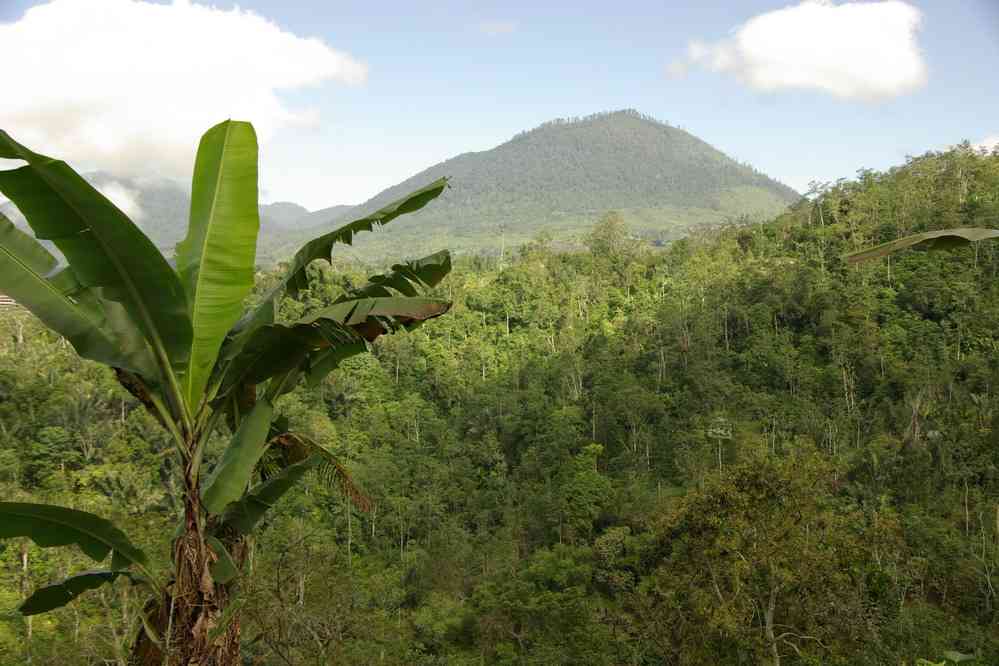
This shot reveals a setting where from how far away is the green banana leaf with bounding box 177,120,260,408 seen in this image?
1.60 metres

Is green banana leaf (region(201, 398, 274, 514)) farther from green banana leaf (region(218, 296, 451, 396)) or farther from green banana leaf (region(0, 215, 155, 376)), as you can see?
green banana leaf (region(0, 215, 155, 376))

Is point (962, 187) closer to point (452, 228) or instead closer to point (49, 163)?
point (49, 163)

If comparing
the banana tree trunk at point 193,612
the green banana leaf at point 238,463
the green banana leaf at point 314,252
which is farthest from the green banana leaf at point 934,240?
the banana tree trunk at point 193,612

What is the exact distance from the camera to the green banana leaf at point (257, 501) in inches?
67.6

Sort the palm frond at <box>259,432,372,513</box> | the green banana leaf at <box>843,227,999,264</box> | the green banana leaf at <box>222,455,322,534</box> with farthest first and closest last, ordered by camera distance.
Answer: the palm frond at <box>259,432,372,513</box> < the green banana leaf at <box>222,455,322,534</box> < the green banana leaf at <box>843,227,999,264</box>

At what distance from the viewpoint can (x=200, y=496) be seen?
157 cm

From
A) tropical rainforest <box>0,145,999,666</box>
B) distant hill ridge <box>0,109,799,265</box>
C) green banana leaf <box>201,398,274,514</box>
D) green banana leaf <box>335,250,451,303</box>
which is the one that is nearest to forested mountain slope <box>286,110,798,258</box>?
distant hill ridge <box>0,109,799,265</box>

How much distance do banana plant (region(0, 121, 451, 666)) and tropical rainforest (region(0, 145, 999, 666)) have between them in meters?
1.53

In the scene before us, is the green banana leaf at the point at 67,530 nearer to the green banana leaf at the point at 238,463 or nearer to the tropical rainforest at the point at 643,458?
the green banana leaf at the point at 238,463

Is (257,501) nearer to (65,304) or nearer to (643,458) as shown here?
(65,304)

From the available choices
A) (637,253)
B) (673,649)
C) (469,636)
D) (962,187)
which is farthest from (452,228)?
(673,649)

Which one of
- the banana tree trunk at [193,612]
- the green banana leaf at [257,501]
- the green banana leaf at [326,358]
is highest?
the green banana leaf at [326,358]

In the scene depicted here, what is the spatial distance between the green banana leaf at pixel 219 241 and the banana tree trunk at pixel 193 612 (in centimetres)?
31

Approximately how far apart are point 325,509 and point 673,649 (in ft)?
43.5
